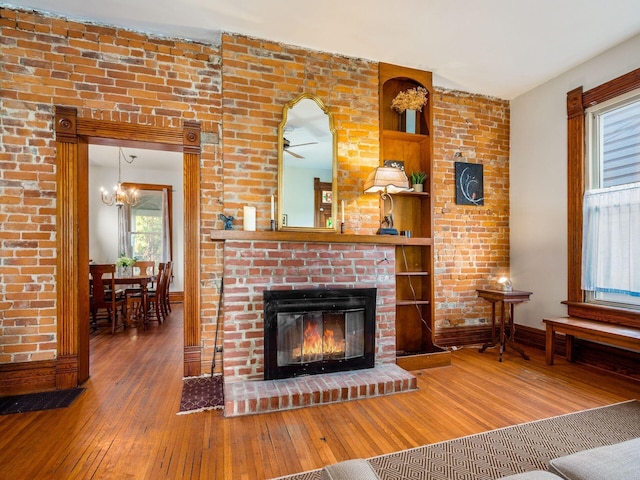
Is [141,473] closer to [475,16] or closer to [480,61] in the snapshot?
[475,16]

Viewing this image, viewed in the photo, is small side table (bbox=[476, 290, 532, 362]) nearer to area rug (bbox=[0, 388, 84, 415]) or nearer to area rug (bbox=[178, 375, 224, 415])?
area rug (bbox=[178, 375, 224, 415])

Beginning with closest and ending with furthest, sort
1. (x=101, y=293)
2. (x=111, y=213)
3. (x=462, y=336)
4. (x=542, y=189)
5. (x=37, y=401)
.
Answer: (x=37, y=401) < (x=542, y=189) < (x=462, y=336) < (x=101, y=293) < (x=111, y=213)

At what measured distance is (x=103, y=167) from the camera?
7.18m

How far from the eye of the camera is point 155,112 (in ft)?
9.90

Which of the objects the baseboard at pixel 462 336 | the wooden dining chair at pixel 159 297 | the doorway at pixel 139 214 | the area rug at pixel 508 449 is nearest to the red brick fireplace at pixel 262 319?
the area rug at pixel 508 449

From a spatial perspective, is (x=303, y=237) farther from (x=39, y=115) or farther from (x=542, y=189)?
(x=542, y=189)

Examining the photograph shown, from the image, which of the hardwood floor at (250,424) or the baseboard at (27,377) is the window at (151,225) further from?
the baseboard at (27,377)

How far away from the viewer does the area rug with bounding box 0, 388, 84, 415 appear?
2426 mm

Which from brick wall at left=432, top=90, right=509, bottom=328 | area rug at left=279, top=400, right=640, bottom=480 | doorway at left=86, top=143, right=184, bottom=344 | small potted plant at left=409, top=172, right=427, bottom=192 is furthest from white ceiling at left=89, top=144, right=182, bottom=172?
area rug at left=279, top=400, right=640, bottom=480

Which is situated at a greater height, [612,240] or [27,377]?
[612,240]

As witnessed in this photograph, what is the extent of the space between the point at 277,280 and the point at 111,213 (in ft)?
20.8

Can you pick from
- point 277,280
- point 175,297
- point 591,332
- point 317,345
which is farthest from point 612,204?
point 175,297

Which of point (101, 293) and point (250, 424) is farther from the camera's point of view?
point (101, 293)

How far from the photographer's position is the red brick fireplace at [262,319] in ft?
8.34
